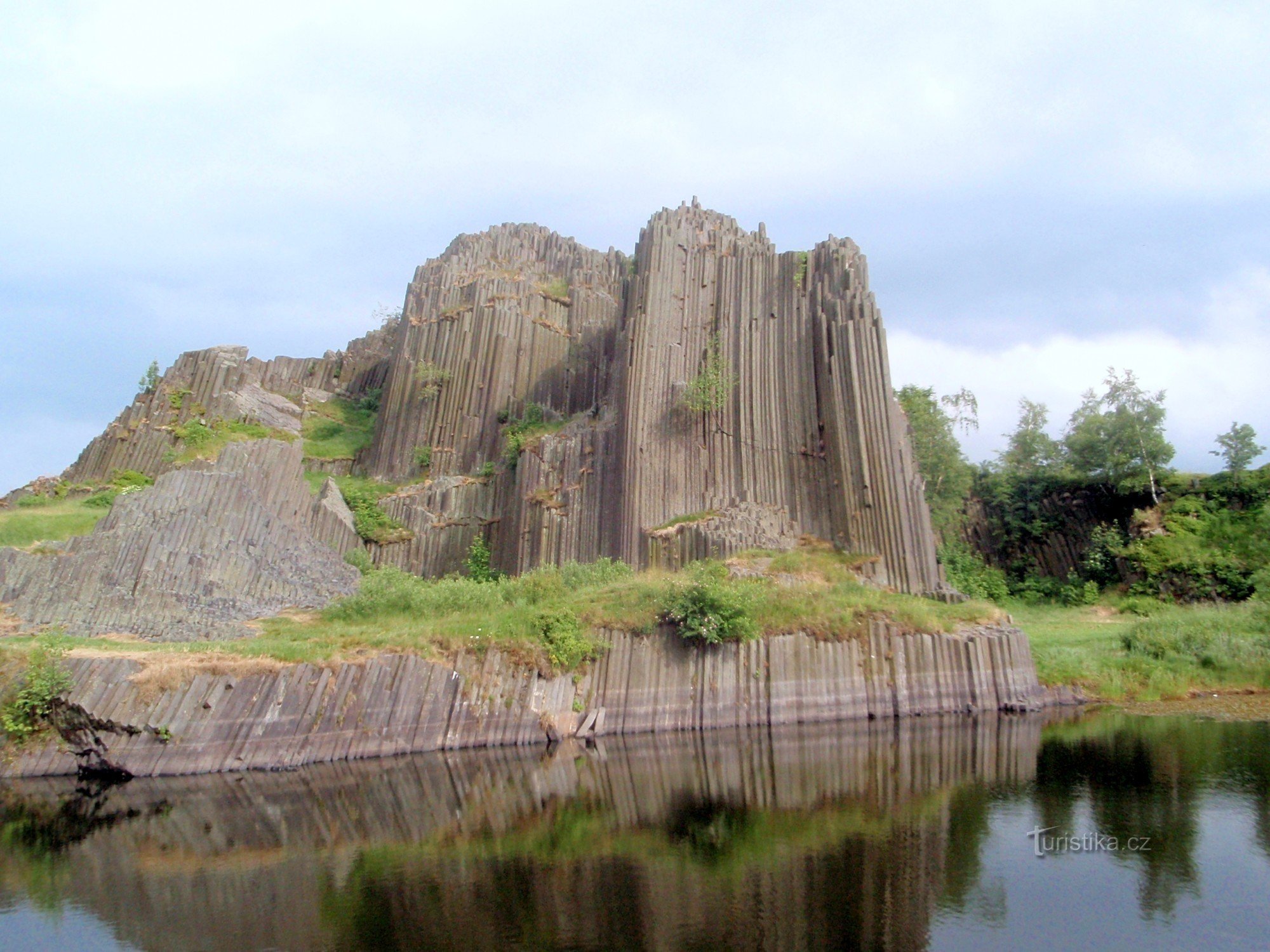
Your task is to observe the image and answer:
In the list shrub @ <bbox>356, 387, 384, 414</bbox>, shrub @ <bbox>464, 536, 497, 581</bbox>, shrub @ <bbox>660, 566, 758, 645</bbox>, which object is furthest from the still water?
shrub @ <bbox>356, 387, 384, 414</bbox>

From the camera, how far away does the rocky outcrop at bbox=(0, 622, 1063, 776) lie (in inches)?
704

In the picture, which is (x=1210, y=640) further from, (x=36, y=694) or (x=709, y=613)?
(x=36, y=694)

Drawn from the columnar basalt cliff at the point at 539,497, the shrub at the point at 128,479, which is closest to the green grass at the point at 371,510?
the columnar basalt cliff at the point at 539,497

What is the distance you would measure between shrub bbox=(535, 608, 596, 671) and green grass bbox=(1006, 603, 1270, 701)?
35.7 feet

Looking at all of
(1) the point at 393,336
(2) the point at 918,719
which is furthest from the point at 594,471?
(1) the point at 393,336

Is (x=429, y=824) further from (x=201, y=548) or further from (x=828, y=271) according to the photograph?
(x=828, y=271)

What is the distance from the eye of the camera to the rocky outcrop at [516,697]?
17.9m

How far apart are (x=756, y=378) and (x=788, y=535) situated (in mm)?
5309

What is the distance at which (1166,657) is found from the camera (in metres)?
23.3

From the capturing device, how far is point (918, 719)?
20.6m

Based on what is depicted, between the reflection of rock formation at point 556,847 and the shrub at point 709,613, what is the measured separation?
2.52 m

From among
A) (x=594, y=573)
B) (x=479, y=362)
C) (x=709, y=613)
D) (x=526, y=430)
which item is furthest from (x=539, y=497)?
(x=709, y=613)

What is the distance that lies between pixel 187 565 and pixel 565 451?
12772 millimetres

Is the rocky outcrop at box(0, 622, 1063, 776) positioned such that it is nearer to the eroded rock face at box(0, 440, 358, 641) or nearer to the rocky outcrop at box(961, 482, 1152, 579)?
A: the eroded rock face at box(0, 440, 358, 641)
